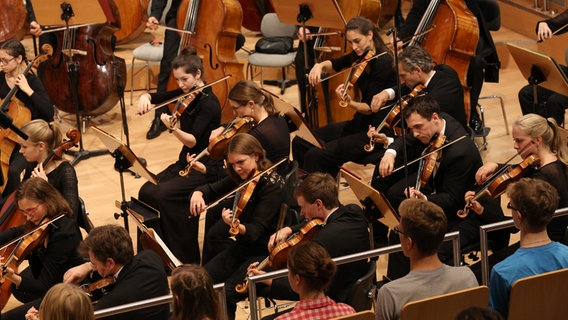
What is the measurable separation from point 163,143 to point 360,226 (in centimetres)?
341

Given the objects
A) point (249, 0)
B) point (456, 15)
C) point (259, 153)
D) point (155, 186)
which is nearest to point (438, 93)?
point (456, 15)

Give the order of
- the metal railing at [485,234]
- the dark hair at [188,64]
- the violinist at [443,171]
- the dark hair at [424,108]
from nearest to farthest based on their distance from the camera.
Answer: the metal railing at [485,234], the violinist at [443,171], the dark hair at [424,108], the dark hair at [188,64]

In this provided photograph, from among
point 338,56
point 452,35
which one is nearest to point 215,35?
point 338,56

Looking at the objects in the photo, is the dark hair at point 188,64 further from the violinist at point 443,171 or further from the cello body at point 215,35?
the violinist at point 443,171

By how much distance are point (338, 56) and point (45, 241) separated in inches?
114

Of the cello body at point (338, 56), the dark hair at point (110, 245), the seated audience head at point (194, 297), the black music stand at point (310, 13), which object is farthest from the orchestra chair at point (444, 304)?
the cello body at point (338, 56)

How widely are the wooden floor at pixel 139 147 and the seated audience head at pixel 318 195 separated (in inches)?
47.7

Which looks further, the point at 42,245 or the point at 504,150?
the point at 504,150

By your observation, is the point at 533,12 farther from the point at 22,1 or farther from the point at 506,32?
the point at 22,1

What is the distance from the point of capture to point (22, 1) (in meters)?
7.72

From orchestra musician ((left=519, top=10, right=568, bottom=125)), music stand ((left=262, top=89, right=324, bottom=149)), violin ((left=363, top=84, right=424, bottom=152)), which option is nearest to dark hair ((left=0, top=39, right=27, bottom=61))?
music stand ((left=262, top=89, right=324, bottom=149))

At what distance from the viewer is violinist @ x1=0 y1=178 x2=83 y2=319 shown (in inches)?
190

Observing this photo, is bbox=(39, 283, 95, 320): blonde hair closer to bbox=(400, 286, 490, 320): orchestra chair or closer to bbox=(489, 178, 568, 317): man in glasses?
bbox=(400, 286, 490, 320): orchestra chair

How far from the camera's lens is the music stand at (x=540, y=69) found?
217 inches
